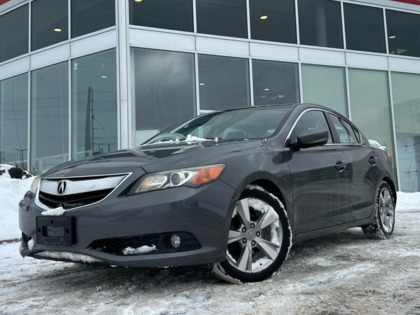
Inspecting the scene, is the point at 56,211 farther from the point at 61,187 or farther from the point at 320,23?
the point at 320,23

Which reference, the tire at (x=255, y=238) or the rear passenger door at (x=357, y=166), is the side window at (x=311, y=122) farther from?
the tire at (x=255, y=238)

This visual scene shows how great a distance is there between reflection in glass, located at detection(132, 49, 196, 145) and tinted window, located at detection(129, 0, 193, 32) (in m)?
0.72

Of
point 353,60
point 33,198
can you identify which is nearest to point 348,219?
point 33,198

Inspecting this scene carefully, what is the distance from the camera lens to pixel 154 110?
11.0 m

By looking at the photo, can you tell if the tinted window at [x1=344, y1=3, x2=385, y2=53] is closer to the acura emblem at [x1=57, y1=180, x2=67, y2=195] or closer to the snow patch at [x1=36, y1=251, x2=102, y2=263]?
the acura emblem at [x1=57, y1=180, x2=67, y2=195]

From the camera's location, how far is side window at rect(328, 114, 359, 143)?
4.51m

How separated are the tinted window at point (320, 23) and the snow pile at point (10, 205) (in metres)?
8.98

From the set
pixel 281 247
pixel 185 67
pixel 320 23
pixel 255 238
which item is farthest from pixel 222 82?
pixel 255 238

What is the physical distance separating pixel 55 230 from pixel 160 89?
858cm

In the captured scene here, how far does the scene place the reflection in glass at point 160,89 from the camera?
1084 centimetres

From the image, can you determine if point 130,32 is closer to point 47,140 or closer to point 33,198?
point 47,140

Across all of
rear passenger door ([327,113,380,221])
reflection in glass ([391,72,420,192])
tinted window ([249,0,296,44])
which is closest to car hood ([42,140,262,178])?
rear passenger door ([327,113,380,221])

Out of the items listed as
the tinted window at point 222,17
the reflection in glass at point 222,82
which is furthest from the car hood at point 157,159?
the tinted window at point 222,17

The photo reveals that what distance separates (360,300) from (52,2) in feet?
41.6
